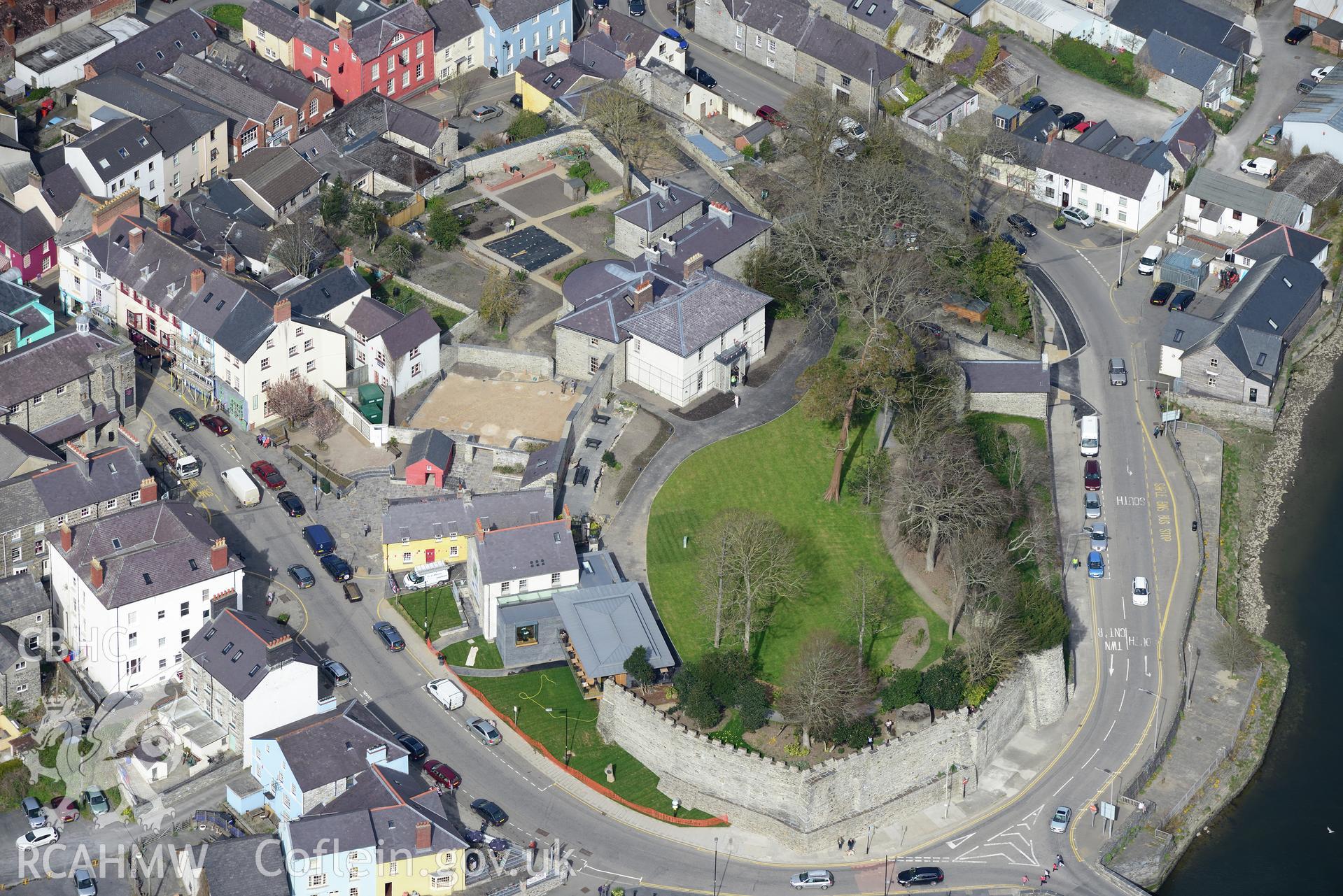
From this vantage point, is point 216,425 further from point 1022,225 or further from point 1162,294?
point 1162,294

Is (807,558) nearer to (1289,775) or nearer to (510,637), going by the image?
(510,637)

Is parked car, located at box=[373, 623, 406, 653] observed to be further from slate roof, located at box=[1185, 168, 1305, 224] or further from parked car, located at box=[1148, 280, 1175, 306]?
slate roof, located at box=[1185, 168, 1305, 224]

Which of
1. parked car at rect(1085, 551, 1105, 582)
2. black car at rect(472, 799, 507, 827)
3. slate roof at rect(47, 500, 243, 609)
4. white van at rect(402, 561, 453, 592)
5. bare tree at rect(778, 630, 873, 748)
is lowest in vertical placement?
black car at rect(472, 799, 507, 827)

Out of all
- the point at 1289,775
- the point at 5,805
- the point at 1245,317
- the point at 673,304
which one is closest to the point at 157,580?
the point at 5,805

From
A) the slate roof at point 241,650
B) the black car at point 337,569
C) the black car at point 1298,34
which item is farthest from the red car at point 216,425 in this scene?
the black car at point 1298,34

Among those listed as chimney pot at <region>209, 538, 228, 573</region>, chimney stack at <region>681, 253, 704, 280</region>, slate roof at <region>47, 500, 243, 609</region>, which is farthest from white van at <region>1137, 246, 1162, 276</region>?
chimney pot at <region>209, 538, 228, 573</region>

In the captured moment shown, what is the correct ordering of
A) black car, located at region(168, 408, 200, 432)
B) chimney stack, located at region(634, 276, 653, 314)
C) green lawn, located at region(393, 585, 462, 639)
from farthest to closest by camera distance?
chimney stack, located at region(634, 276, 653, 314)
black car, located at region(168, 408, 200, 432)
green lawn, located at region(393, 585, 462, 639)
